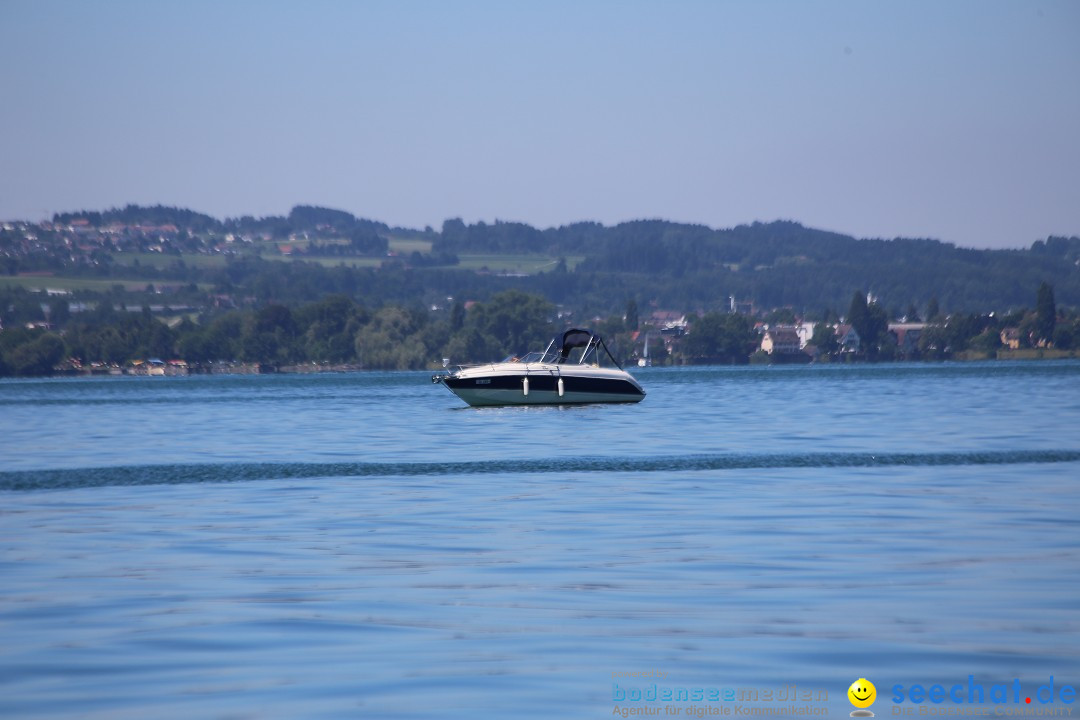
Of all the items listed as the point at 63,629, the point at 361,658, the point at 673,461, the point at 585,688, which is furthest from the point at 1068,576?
the point at 673,461

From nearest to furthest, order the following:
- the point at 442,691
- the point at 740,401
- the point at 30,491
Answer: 1. the point at 442,691
2. the point at 30,491
3. the point at 740,401

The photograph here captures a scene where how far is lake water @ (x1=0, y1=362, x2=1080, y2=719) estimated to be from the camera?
1330 cm

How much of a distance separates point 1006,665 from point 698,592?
4.57 m

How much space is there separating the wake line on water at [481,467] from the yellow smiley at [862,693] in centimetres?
2303

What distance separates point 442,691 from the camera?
13.0 m

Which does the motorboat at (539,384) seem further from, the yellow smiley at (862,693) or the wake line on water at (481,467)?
the yellow smiley at (862,693)

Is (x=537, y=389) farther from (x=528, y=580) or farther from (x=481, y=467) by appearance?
(x=528, y=580)

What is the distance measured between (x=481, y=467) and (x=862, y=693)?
2611 centimetres

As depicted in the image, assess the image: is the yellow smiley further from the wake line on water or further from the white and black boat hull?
the white and black boat hull

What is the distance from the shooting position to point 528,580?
61.2 feet

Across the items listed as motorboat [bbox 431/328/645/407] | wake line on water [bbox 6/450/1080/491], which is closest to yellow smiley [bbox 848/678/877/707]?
wake line on water [bbox 6/450/1080/491]

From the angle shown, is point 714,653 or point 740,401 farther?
point 740,401

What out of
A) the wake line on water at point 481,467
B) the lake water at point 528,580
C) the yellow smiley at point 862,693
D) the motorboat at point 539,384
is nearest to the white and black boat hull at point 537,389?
the motorboat at point 539,384

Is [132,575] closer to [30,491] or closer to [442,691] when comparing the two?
[442,691]
